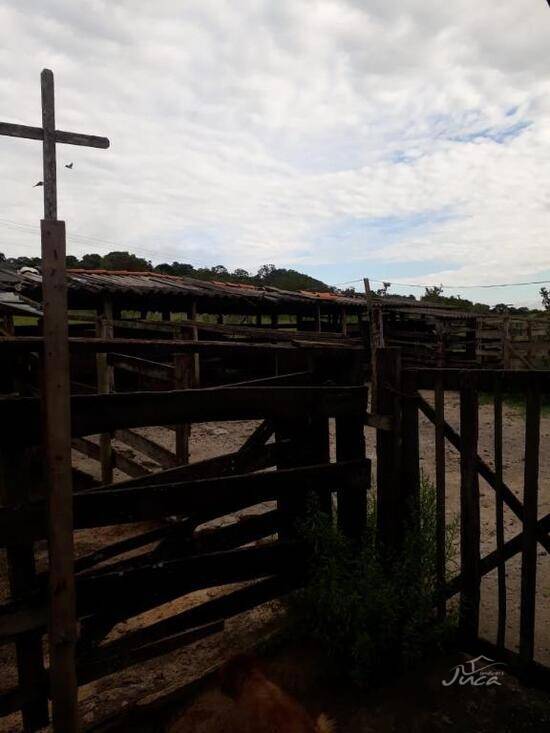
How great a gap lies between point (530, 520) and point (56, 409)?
2.38 metres

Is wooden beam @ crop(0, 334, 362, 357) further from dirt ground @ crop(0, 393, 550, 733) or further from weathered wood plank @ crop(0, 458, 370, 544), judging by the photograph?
dirt ground @ crop(0, 393, 550, 733)

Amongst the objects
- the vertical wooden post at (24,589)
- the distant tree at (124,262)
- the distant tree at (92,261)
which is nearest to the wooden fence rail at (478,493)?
the vertical wooden post at (24,589)

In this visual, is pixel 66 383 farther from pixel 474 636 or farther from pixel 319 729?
pixel 474 636

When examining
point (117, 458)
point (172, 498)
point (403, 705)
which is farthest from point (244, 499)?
point (117, 458)

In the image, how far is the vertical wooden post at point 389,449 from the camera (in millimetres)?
2957

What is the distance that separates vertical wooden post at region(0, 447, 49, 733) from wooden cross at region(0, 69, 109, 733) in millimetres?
306

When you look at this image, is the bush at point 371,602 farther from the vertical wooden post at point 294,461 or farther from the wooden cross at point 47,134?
the wooden cross at point 47,134

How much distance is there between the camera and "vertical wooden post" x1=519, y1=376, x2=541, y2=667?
8.29 ft

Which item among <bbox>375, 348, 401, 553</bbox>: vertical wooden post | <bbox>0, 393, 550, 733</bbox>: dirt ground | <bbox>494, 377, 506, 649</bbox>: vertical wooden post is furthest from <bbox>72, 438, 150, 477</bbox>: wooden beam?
<bbox>494, 377, 506, 649</bbox>: vertical wooden post

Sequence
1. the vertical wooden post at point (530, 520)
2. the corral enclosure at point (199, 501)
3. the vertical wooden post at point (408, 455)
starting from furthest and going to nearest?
the vertical wooden post at point (408, 455) → the vertical wooden post at point (530, 520) → the corral enclosure at point (199, 501)

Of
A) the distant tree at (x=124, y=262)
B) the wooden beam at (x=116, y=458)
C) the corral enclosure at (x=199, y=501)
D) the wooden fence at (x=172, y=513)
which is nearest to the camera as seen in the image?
the corral enclosure at (x=199, y=501)

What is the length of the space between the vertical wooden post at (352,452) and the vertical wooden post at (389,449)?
5.0 inches

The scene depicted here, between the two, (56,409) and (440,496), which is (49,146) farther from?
(440,496)

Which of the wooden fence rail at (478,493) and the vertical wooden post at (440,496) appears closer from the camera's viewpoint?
the wooden fence rail at (478,493)
